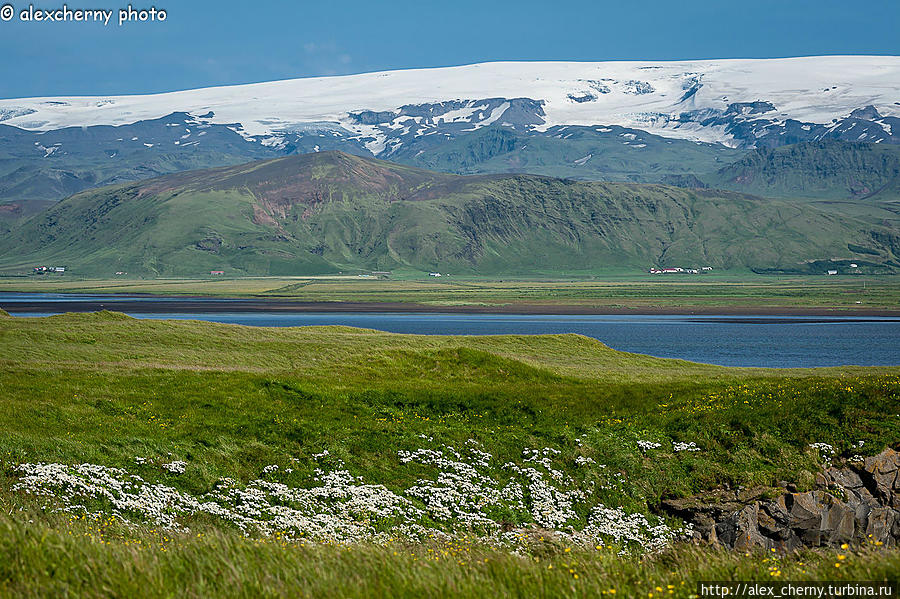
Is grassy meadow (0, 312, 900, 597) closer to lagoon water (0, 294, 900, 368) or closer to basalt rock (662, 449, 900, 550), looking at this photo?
basalt rock (662, 449, 900, 550)

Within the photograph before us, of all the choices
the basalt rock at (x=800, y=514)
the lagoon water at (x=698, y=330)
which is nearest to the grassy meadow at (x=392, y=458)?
the basalt rock at (x=800, y=514)

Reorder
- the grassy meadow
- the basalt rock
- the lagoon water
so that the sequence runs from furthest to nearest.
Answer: the lagoon water → the basalt rock → the grassy meadow

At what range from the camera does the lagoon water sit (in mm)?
112250

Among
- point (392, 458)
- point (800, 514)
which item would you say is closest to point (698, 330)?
point (800, 514)

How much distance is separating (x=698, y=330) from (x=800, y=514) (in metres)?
136

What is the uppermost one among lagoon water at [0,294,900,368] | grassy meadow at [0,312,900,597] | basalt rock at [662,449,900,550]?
grassy meadow at [0,312,900,597]

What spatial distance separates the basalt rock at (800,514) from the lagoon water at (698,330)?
72.4 meters

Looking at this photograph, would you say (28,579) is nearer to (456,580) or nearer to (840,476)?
(456,580)

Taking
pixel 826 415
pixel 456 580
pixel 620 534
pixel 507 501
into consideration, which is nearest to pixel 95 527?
pixel 456 580

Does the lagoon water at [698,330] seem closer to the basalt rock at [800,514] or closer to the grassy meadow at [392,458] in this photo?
the grassy meadow at [392,458]

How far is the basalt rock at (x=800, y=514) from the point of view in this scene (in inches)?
1100

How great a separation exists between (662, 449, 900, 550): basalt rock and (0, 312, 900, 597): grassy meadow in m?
0.84

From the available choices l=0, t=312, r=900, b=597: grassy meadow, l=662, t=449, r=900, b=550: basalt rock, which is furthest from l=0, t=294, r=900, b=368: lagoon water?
l=662, t=449, r=900, b=550: basalt rock

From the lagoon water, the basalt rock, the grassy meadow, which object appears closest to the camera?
the grassy meadow
